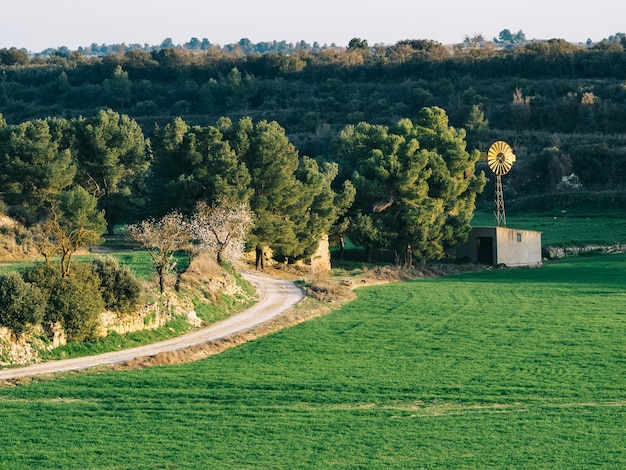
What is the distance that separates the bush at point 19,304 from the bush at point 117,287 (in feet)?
11.4

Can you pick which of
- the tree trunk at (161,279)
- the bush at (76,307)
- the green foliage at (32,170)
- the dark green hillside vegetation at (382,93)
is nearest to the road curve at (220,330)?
the bush at (76,307)

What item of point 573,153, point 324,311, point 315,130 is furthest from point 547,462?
point 315,130

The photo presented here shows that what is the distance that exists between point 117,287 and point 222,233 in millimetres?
15754

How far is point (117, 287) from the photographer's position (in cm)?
4428

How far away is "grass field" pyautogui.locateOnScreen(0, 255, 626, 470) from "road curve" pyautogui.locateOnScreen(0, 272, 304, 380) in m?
1.78

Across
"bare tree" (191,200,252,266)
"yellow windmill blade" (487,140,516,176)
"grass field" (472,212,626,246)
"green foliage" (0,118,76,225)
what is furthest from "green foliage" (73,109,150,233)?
"grass field" (472,212,626,246)

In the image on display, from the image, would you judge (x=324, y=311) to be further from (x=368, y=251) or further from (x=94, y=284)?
(x=368, y=251)

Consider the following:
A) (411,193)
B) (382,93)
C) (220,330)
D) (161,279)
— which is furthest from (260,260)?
(382,93)

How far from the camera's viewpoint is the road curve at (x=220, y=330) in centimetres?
3812

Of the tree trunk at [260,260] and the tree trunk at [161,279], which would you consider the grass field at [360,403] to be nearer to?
the tree trunk at [161,279]

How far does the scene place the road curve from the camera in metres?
38.1

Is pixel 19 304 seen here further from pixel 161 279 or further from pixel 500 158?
pixel 500 158

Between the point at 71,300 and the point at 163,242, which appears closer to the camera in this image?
the point at 71,300

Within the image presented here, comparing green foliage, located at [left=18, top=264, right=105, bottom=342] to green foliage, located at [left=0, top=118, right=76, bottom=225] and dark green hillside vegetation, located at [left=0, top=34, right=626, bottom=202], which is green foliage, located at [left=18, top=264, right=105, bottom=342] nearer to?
green foliage, located at [left=0, top=118, right=76, bottom=225]
